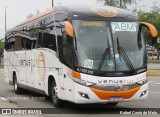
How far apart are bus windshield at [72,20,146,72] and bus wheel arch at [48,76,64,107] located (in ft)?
7.01

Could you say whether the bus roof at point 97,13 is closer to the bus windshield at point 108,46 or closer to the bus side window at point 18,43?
the bus windshield at point 108,46

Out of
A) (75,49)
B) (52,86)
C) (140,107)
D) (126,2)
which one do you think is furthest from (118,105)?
(126,2)

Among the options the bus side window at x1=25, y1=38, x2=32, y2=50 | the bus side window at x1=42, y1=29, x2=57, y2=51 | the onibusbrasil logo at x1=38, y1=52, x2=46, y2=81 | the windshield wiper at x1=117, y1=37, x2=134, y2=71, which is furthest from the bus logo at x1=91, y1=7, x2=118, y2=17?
the bus side window at x1=25, y1=38, x2=32, y2=50

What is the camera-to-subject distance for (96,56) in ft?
40.9

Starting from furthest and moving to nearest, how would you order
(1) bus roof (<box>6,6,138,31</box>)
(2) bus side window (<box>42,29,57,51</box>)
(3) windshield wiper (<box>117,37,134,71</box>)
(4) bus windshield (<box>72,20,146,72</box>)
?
1. (2) bus side window (<box>42,29,57,51</box>)
2. (1) bus roof (<box>6,6,138,31</box>)
3. (3) windshield wiper (<box>117,37,134,71</box>)
4. (4) bus windshield (<box>72,20,146,72</box>)

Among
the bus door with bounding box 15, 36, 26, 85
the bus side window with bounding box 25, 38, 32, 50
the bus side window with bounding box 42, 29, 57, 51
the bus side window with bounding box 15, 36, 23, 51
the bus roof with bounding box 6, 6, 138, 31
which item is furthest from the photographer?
the bus side window with bounding box 15, 36, 23, 51

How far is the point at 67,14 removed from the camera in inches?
520

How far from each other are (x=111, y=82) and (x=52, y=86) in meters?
3.04

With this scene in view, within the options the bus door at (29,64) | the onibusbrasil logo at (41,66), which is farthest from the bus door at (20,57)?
the onibusbrasil logo at (41,66)

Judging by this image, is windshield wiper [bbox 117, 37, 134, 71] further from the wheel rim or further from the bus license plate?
the wheel rim

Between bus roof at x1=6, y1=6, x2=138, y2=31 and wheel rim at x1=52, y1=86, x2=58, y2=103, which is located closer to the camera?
bus roof at x1=6, y1=6, x2=138, y2=31

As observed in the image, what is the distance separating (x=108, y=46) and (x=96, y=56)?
486mm

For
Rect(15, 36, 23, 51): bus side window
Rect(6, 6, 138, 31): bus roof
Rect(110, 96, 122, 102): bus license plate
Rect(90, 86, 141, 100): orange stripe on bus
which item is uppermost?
Rect(6, 6, 138, 31): bus roof

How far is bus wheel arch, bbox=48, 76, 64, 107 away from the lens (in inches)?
553
